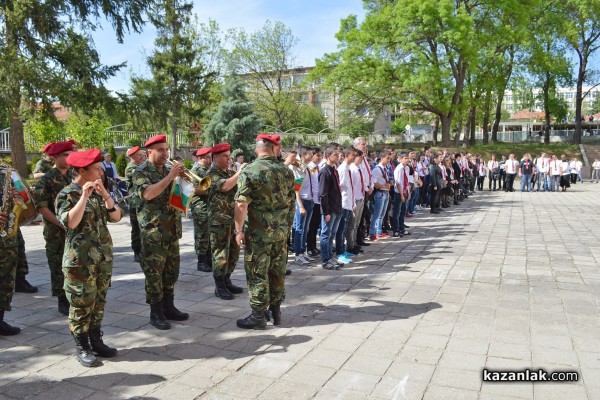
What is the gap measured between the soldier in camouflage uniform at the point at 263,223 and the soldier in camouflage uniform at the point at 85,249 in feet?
4.26

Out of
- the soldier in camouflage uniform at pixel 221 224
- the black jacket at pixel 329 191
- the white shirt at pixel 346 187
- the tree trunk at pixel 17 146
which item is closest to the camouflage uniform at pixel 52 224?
the soldier in camouflage uniform at pixel 221 224

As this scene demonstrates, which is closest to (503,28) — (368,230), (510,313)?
(368,230)

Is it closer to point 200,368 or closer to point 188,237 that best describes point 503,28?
point 188,237

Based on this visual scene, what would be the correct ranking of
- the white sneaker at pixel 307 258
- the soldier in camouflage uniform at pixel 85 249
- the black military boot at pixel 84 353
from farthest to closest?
the white sneaker at pixel 307 258 → the black military boot at pixel 84 353 → the soldier in camouflage uniform at pixel 85 249

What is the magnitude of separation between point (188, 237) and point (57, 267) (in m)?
5.35

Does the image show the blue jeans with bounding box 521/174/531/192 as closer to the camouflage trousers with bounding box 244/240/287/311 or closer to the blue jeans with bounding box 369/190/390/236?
the blue jeans with bounding box 369/190/390/236

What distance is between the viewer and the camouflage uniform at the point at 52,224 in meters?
5.32

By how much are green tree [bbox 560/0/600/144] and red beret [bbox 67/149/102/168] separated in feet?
139

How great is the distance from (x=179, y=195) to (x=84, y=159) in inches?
42.9

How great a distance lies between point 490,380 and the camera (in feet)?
12.6

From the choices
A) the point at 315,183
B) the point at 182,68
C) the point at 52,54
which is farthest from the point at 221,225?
the point at 182,68

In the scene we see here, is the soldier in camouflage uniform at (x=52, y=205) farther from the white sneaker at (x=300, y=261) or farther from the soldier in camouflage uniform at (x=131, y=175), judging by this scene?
the white sneaker at (x=300, y=261)

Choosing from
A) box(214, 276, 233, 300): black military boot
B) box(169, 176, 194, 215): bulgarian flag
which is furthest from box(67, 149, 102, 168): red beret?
box(214, 276, 233, 300): black military boot

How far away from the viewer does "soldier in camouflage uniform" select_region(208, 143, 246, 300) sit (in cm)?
603
